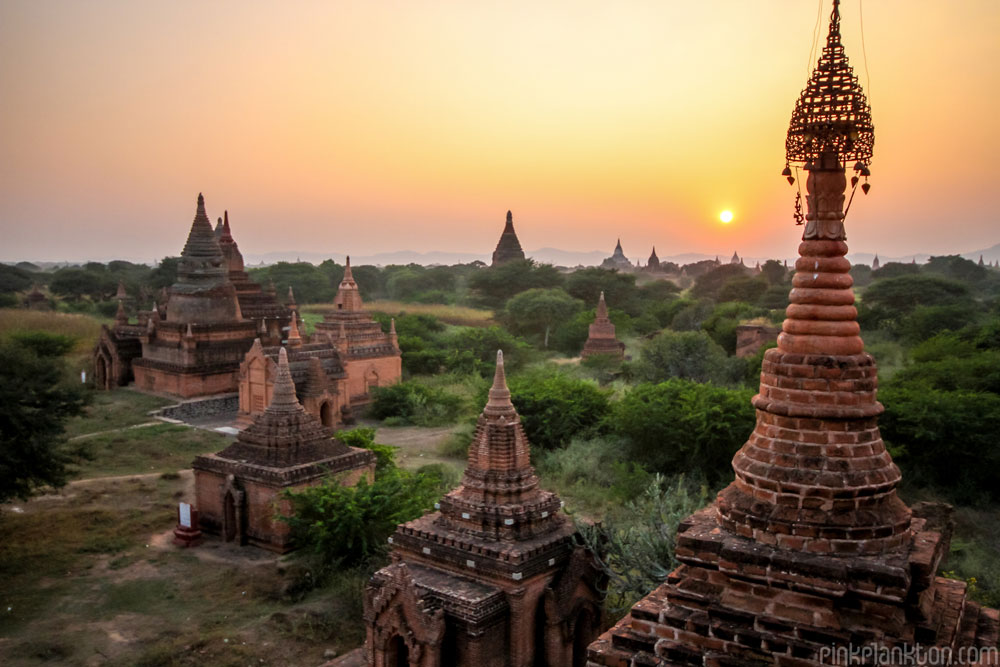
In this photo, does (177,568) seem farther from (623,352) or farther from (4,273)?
(4,273)

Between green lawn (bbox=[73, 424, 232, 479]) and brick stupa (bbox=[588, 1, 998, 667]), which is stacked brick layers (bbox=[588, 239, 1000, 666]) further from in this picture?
green lawn (bbox=[73, 424, 232, 479])

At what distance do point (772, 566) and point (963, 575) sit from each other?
11691 mm

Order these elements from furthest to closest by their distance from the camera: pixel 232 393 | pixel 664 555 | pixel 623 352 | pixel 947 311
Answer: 1. pixel 623 352
2. pixel 947 311
3. pixel 232 393
4. pixel 664 555

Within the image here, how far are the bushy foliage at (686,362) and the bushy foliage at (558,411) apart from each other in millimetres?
7213

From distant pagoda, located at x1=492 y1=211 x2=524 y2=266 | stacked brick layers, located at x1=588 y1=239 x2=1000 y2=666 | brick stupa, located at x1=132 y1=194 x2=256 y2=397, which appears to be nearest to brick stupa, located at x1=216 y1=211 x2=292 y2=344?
brick stupa, located at x1=132 y1=194 x2=256 y2=397

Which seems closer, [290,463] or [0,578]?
[0,578]

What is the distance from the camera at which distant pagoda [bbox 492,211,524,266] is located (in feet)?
286

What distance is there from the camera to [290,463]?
18578 millimetres

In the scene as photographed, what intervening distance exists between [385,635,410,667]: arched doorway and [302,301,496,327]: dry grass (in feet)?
177

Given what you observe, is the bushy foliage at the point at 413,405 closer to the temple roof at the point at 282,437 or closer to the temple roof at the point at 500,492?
the temple roof at the point at 282,437

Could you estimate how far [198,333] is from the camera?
114 feet

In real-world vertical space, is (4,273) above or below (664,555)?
above

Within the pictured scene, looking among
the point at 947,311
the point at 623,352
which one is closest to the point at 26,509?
the point at 623,352

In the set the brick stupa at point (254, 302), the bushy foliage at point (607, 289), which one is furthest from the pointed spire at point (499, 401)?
the bushy foliage at point (607, 289)
